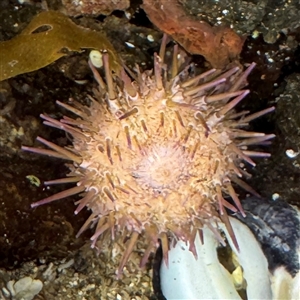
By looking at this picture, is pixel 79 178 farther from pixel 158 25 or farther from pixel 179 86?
pixel 158 25

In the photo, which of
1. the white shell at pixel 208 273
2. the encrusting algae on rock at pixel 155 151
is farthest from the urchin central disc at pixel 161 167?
the white shell at pixel 208 273

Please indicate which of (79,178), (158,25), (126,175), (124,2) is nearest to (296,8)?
(158,25)

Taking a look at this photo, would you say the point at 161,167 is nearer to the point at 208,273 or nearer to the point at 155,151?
the point at 155,151

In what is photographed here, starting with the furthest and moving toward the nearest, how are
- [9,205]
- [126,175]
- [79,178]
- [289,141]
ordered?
[289,141], [9,205], [79,178], [126,175]

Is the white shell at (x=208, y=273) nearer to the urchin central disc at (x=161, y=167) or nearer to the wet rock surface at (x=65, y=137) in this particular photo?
the wet rock surface at (x=65, y=137)

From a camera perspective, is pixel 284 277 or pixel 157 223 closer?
pixel 157 223

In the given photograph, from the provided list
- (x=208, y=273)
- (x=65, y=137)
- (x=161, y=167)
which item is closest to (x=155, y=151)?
(x=161, y=167)
